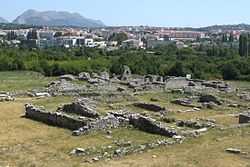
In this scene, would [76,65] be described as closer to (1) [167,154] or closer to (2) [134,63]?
A: (2) [134,63]

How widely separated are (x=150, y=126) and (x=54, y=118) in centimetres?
610

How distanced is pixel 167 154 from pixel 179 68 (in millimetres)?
53439

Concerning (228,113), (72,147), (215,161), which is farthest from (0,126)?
(228,113)

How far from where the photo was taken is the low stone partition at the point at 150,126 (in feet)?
74.7

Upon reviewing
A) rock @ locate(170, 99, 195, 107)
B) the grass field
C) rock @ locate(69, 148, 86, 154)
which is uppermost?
rock @ locate(69, 148, 86, 154)

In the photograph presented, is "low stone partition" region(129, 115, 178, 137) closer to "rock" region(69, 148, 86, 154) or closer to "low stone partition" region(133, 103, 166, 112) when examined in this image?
"rock" region(69, 148, 86, 154)

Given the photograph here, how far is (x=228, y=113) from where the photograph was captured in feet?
106

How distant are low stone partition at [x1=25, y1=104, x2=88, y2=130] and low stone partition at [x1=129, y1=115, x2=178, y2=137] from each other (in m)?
2.63

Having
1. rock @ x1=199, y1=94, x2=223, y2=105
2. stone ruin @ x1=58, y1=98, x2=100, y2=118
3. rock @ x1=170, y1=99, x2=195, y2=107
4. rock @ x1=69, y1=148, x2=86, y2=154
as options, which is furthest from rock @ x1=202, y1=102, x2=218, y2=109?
rock @ x1=69, y1=148, x2=86, y2=154

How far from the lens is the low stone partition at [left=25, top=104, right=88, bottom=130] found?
25.2 metres

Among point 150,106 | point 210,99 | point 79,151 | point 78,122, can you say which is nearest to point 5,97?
point 150,106

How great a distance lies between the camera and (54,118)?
26875 millimetres

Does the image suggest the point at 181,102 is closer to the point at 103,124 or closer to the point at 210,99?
the point at 210,99

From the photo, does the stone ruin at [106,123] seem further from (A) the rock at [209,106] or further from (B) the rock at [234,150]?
(A) the rock at [209,106]
